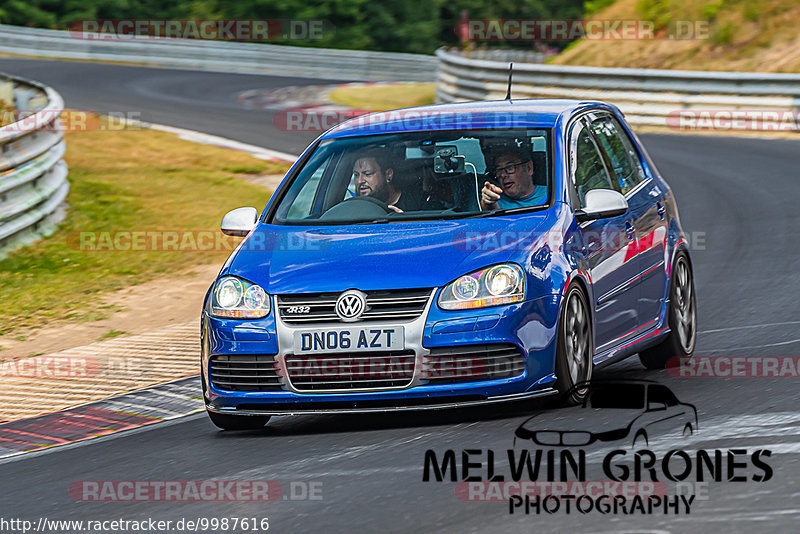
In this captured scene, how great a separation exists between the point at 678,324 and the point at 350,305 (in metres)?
2.66

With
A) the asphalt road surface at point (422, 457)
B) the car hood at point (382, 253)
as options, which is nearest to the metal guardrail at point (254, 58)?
the asphalt road surface at point (422, 457)

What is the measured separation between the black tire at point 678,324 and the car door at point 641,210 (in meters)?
0.18

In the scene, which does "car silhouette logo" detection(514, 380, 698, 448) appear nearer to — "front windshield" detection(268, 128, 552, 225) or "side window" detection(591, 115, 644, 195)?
"front windshield" detection(268, 128, 552, 225)

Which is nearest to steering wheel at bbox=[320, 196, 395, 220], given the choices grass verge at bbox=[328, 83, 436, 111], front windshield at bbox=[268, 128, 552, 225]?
front windshield at bbox=[268, 128, 552, 225]

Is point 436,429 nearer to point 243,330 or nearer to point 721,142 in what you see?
point 243,330

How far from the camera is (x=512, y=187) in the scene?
7.50 meters

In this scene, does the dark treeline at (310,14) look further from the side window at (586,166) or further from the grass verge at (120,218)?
the side window at (586,166)

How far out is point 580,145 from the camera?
7855 millimetres

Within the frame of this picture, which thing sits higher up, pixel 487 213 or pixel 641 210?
pixel 487 213

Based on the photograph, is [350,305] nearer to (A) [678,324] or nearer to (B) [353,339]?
(B) [353,339]

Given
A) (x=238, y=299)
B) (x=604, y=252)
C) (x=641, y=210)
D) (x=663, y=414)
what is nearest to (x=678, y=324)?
(x=641, y=210)

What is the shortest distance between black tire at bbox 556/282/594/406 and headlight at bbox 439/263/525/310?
0.96ft

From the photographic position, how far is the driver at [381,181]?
7589 millimetres

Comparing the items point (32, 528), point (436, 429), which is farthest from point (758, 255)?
point (32, 528)
